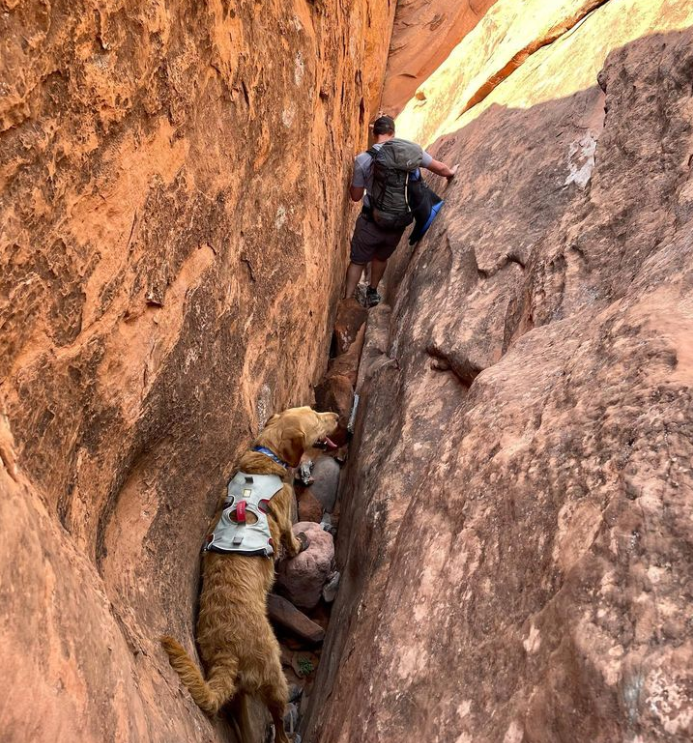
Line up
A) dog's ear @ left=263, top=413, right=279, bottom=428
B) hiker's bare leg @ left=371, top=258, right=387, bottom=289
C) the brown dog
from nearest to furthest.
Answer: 1. the brown dog
2. dog's ear @ left=263, top=413, right=279, bottom=428
3. hiker's bare leg @ left=371, top=258, right=387, bottom=289

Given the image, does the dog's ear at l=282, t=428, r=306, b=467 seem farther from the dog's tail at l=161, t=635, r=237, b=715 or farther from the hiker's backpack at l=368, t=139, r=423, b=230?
the hiker's backpack at l=368, t=139, r=423, b=230

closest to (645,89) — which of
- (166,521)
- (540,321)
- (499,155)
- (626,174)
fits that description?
(626,174)

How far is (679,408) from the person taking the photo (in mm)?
2318

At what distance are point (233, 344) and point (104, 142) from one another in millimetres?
1895

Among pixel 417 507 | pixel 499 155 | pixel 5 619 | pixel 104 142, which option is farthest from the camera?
pixel 499 155

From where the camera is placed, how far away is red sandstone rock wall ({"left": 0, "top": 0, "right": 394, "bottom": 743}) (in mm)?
2117

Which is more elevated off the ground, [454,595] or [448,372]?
[448,372]

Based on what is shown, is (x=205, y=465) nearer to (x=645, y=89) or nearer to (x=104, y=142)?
(x=104, y=142)

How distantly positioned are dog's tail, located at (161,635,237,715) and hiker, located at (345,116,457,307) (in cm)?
469

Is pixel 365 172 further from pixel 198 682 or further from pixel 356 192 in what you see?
pixel 198 682

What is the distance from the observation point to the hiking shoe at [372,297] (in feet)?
24.5

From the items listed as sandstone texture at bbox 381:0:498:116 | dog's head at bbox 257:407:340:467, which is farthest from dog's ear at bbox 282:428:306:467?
sandstone texture at bbox 381:0:498:116

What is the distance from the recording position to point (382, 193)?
6516 mm

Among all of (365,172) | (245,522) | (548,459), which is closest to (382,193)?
(365,172)
